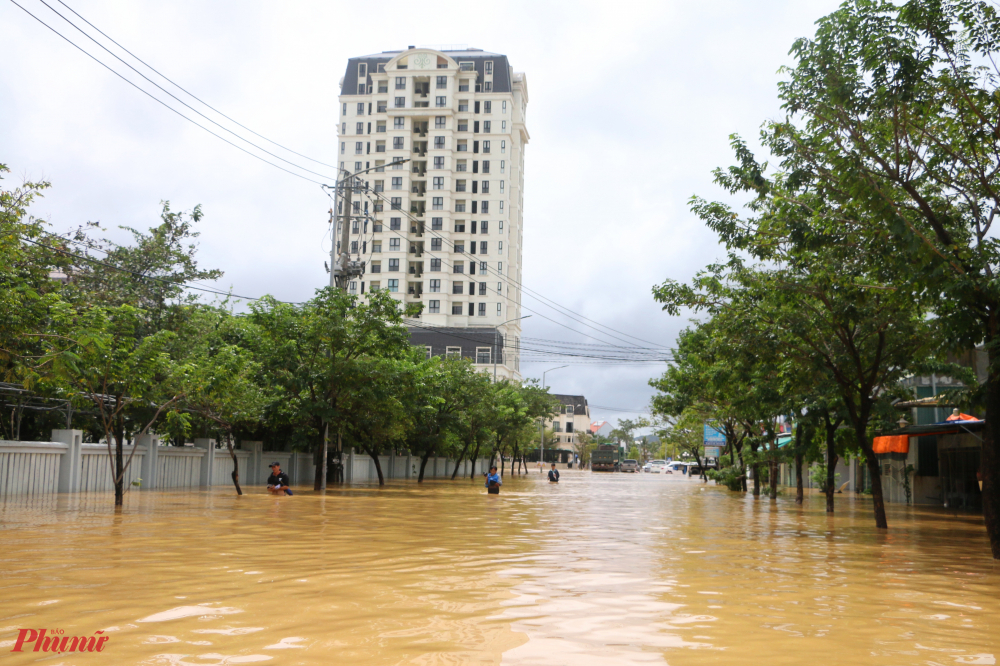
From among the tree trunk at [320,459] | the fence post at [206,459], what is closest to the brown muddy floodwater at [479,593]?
the tree trunk at [320,459]

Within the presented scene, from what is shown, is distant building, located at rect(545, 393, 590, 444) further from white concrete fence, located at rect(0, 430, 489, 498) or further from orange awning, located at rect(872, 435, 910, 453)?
orange awning, located at rect(872, 435, 910, 453)

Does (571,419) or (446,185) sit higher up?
(446,185)

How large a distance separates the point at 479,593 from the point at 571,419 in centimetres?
16642

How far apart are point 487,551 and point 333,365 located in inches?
670

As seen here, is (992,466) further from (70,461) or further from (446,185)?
(446,185)

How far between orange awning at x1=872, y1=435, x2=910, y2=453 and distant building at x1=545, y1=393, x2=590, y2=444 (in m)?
127

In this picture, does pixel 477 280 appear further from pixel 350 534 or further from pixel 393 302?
pixel 350 534

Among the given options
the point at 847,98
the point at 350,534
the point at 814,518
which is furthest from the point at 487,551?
the point at 814,518

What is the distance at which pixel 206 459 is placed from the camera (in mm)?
33750

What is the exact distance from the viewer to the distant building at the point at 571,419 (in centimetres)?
16600

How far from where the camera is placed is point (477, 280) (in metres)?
106

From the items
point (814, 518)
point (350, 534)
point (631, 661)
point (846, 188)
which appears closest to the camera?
point (631, 661)

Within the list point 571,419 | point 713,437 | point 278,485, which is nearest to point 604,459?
point 713,437

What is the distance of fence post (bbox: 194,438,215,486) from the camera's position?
33531mm
